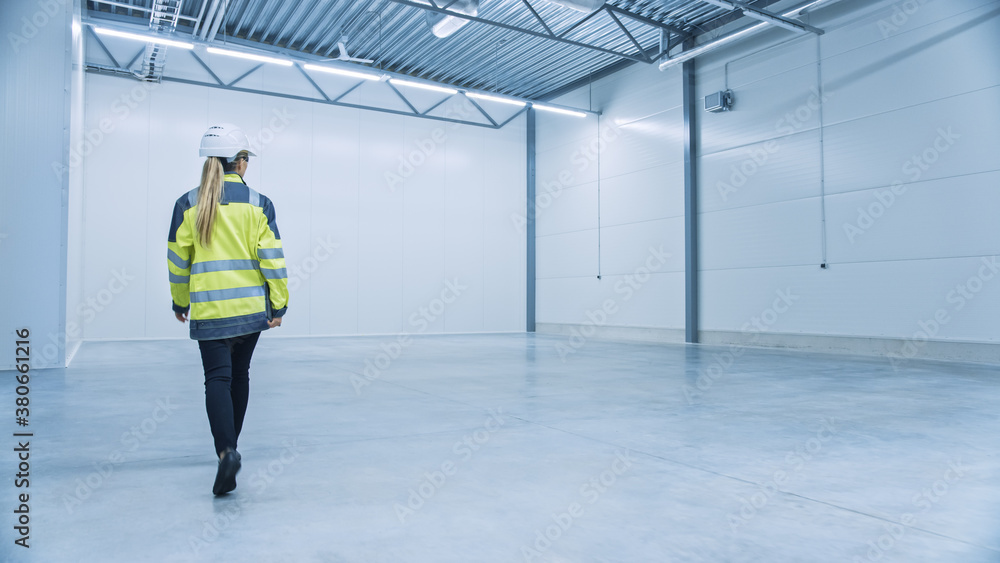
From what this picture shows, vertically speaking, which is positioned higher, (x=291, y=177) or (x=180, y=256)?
(x=291, y=177)

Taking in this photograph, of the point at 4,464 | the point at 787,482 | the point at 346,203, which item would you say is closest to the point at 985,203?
the point at 787,482

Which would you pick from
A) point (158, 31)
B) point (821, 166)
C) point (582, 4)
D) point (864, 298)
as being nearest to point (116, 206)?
point (158, 31)

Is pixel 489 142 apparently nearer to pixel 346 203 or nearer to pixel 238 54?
pixel 346 203

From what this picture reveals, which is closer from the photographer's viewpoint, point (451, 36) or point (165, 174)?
point (451, 36)

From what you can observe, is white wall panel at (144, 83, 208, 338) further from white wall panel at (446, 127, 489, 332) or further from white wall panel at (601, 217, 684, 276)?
white wall panel at (601, 217, 684, 276)

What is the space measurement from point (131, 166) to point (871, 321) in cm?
1512

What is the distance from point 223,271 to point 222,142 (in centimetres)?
62

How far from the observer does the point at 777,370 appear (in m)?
8.43

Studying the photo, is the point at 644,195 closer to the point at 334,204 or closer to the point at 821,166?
the point at 821,166

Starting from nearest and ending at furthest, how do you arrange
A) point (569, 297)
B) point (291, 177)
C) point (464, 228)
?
point (291, 177) < point (569, 297) < point (464, 228)

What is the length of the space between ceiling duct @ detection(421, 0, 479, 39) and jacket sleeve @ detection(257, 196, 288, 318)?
941cm

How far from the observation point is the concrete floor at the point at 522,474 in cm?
239

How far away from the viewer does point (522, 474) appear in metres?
3.35

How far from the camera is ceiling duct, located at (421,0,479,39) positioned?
11602 millimetres
